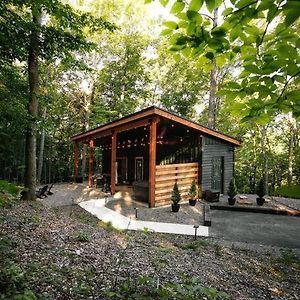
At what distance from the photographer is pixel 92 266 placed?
13.1 ft

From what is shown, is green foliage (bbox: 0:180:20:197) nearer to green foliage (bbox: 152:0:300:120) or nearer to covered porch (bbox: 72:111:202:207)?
green foliage (bbox: 152:0:300:120)

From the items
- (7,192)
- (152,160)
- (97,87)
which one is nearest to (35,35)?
(7,192)

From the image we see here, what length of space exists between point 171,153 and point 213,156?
8.56ft

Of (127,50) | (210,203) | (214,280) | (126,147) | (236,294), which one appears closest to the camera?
(236,294)

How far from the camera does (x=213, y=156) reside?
577 inches

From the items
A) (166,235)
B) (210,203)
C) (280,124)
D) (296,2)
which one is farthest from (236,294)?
(280,124)

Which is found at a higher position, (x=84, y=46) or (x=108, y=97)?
(x=108, y=97)

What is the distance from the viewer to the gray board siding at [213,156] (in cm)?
1414

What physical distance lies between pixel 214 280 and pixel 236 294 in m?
0.48

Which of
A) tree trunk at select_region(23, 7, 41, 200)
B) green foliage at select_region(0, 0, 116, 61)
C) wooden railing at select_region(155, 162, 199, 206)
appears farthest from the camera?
wooden railing at select_region(155, 162, 199, 206)

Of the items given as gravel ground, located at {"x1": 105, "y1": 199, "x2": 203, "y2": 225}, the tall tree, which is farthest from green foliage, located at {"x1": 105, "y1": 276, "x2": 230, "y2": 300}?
gravel ground, located at {"x1": 105, "y1": 199, "x2": 203, "y2": 225}

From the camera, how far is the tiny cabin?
11336mm

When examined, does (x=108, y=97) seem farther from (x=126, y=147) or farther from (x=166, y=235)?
(x=166, y=235)

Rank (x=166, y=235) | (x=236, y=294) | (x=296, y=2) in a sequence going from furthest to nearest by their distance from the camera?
(x=166, y=235) < (x=236, y=294) < (x=296, y=2)
